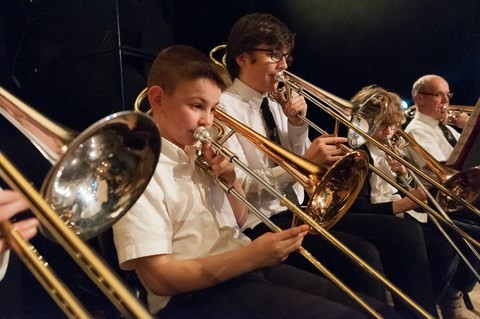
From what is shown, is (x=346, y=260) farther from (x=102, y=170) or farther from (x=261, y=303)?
(x=102, y=170)

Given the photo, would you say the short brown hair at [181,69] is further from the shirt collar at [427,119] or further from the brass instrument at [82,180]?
the shirt collar at [427,119]

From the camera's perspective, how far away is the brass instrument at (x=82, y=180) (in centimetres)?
50

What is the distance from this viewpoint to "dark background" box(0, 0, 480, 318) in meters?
1.55

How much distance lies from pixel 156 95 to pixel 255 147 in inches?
15.5

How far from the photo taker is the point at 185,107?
1034 millimetres

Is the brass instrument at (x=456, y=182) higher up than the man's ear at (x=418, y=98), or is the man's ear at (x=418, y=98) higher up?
the man's ear at (x=418, y=98)

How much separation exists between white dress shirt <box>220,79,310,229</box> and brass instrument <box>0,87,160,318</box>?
0.54 m

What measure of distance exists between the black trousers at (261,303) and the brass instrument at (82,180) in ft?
0.90

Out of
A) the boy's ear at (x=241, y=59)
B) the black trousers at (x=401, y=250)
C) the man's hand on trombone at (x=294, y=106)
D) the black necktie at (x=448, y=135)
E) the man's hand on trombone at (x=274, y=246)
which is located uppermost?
the boy's ear at (x=241, y=59)

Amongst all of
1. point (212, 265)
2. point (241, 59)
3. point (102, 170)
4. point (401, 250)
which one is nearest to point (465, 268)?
point (401, 250)

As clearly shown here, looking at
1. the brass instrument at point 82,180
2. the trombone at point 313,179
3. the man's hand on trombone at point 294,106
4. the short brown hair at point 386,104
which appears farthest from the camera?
the short brown hair at point 386,104

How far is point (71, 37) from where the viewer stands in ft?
5.89

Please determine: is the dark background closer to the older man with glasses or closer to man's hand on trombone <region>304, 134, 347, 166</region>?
the older man with glasses

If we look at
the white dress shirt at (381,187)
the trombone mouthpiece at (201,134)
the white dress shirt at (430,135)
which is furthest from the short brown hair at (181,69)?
the white dress shirt at (430,135)
